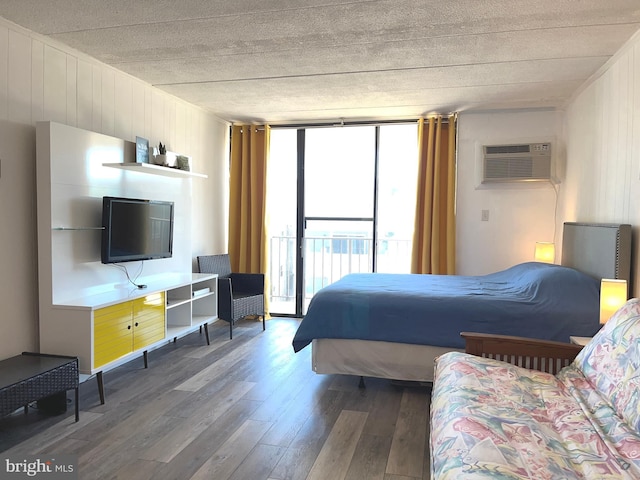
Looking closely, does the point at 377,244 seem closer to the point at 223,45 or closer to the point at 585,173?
the point at 585,173

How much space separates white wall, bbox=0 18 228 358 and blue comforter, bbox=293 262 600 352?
72.6 inches

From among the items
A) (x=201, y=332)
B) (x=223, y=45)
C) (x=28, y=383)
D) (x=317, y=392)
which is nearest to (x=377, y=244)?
(x=201, y=332)

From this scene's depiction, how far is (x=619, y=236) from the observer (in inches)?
119

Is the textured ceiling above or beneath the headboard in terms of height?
above

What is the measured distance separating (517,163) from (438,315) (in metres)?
2.33

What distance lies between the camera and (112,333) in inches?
126

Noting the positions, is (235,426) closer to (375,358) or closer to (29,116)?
(375,358)

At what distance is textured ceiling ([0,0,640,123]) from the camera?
104 inches

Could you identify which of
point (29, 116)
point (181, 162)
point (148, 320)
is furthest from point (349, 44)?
point (148, 320)

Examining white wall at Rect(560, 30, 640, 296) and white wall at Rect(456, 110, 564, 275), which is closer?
white wall at Rect(560, 30, 640, 296)

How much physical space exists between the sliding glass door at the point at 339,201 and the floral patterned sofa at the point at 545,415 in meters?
3.35

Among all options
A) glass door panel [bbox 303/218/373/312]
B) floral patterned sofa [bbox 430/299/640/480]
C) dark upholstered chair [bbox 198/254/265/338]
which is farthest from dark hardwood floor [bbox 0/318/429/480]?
glass door panel [bbox 303/218/373/312]

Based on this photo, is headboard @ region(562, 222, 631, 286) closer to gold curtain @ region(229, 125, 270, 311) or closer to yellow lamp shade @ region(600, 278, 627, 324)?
yellow lamp shade @ region(600, 278, 627, 324)

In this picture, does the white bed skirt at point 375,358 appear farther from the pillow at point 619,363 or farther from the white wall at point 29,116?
the white wall at point 29,116
